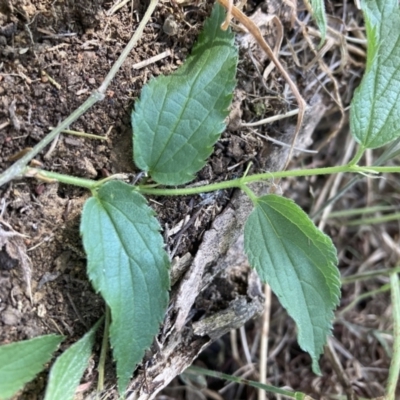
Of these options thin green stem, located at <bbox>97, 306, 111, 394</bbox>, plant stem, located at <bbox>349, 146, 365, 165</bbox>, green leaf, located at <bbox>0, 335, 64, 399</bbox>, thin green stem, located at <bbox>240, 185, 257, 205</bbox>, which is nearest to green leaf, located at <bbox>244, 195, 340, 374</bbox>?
thin green stem, located at <bbox>240, 185, 257, 205</bbox>

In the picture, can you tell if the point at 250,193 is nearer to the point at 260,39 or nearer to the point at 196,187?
the point at 196,187

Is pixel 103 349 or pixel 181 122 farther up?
pixel 181 122

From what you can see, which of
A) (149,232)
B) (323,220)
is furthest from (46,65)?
(323,220)

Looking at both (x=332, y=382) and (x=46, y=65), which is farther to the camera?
(x=332, y=382)

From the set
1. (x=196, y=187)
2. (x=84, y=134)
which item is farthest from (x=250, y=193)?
(x=84, y=134)

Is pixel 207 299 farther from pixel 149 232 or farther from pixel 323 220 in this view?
pixel 323 220

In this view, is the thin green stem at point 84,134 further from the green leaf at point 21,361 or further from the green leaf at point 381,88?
the green leaf at point 381,88

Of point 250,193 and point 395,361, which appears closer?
point 250,193

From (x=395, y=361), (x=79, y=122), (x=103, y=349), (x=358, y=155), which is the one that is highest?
(x=79, y=122)
